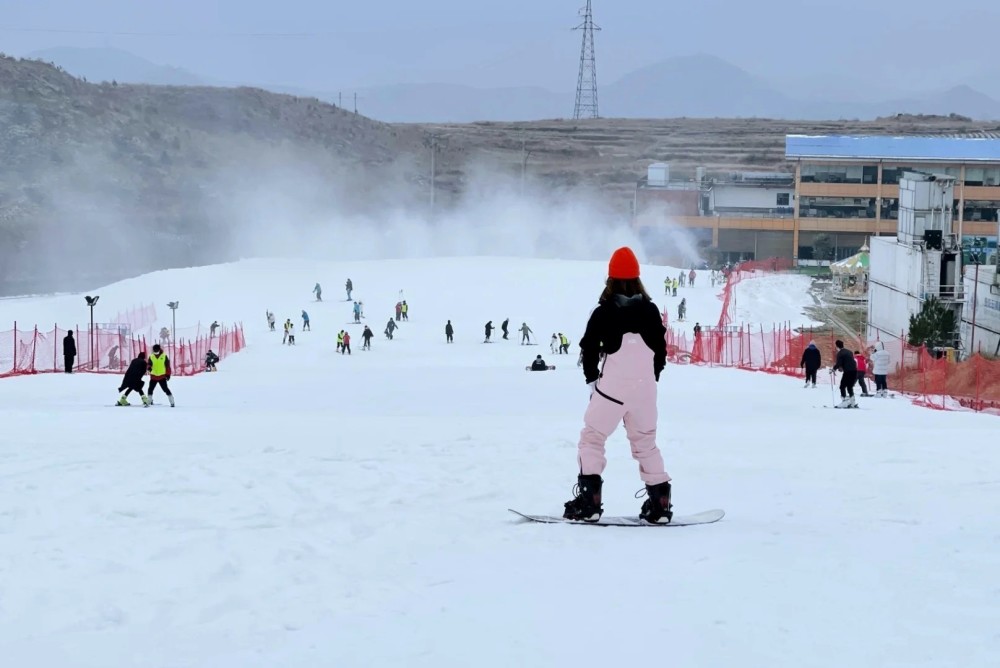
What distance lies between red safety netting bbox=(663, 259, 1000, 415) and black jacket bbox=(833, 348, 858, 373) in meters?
1.81

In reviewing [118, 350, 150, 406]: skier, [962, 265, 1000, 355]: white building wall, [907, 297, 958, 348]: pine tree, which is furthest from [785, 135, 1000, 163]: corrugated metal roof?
[118, 350, 150, 406]: skier

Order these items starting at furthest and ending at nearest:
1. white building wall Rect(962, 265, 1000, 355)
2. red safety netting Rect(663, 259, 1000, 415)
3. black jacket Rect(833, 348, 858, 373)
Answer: white building wall Rect(962, 265, 1000, 355), red safety netting Rect(663, 259, 1000, 415), black jacket Rect(833, 348, 858, 373)

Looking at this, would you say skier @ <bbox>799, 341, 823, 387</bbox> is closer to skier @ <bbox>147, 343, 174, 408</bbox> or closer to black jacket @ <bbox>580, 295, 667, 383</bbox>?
skier @ <bbox>147, 343, 174, 408</bbox>

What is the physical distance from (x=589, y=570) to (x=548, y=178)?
125m

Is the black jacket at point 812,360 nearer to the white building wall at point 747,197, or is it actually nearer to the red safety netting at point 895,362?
the red safety netting at point 895,362

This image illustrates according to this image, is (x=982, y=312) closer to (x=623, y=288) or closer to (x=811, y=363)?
(x=811, y=363)

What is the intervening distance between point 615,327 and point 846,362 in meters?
14.8

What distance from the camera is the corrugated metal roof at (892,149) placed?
89.9 metres

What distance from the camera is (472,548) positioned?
7.52m

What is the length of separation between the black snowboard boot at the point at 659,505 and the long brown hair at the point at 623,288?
121 centimetres

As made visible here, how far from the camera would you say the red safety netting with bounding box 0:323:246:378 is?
32.4 meters

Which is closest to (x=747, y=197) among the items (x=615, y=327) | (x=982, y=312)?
(x=982, y=312)

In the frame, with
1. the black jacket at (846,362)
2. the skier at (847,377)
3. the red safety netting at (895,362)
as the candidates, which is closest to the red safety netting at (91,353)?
the red safety netting at (895,362)

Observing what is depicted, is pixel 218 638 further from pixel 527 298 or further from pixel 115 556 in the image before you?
pixel 527 298
